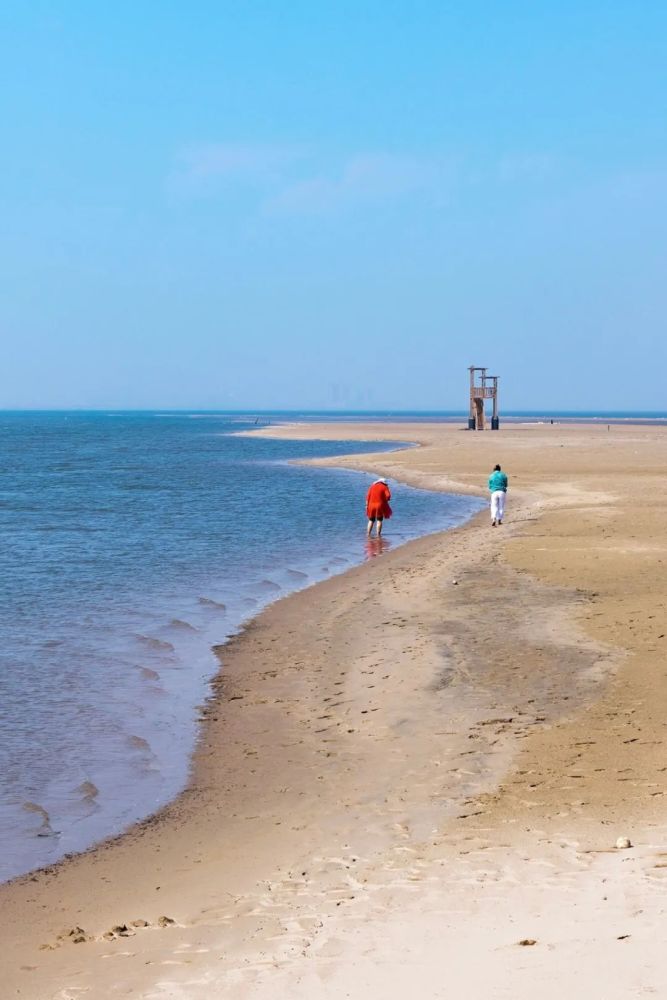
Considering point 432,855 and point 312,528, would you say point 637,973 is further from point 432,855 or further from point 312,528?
point 312,528

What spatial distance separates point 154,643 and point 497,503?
41.3ft

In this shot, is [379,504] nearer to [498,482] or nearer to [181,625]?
[498,482]

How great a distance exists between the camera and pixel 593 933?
5.21 m

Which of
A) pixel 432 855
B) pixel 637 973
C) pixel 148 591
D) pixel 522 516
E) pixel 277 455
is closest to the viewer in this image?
pixel 637 973

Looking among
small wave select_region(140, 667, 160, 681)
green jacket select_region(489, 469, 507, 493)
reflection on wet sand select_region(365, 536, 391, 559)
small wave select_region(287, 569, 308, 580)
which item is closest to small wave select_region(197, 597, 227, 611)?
small wave select_region(287, 569, 308, 580)

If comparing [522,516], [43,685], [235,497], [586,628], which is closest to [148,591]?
[43,685]

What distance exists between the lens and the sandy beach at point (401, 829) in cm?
520

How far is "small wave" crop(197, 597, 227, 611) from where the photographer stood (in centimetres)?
1717

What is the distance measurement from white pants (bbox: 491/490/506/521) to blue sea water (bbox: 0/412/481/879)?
195cm

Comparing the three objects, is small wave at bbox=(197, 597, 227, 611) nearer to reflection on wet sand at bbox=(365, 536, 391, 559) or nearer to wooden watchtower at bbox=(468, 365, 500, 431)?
reflection on wet sand at bbox=(365, 536, 391, 559)

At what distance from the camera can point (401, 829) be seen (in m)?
7.58

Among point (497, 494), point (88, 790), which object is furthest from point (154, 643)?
point (497, 494)

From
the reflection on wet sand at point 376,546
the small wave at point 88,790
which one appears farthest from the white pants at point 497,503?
the small wave at point 88,790

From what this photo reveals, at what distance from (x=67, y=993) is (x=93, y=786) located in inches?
160
